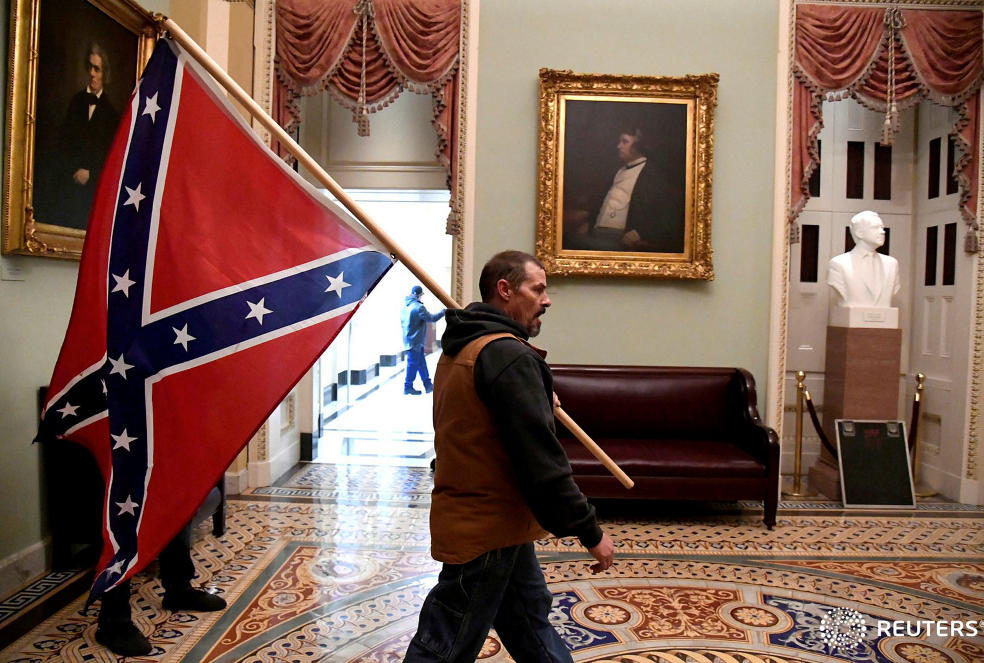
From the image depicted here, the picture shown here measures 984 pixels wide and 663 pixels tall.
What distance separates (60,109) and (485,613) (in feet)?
11.2

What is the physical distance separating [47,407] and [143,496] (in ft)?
2.73

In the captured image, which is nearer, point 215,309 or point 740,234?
point 215,309

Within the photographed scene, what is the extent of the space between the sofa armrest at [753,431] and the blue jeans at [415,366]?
398 centimetres

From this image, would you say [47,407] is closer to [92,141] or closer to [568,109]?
[92,141]

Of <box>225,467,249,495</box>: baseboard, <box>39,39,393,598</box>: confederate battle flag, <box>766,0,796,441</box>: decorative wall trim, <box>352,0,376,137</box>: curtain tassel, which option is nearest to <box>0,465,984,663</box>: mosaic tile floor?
<box>225,467,249,495</box>: baseboard

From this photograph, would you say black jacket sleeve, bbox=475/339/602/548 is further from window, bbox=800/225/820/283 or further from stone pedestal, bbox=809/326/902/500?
window, bbox=800/225/820/283

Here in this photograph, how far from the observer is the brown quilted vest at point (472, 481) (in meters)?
2.03

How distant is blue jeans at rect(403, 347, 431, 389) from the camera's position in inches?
337

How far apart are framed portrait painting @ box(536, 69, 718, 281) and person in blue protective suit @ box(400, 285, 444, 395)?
2885mm

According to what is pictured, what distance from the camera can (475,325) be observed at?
2072 millimetres

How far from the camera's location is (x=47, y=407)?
275 cm

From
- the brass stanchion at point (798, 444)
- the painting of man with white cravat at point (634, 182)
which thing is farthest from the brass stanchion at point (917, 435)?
the painting of man with white cravat at point (634, 182)

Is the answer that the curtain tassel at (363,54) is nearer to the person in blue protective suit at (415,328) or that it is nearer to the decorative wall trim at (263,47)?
the decorative wall trim at (263,47)

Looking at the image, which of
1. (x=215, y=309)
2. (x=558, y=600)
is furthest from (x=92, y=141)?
(x=558, y=600)
